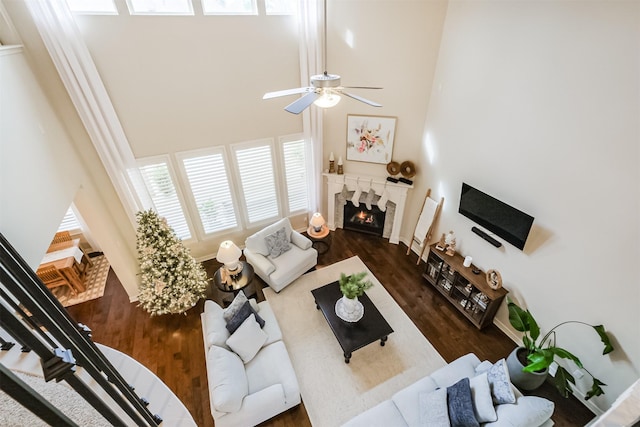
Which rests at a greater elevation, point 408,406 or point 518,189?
point 518,189

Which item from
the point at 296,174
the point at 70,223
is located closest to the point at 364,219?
the point at 296,174

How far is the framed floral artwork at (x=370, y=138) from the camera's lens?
17.7ft

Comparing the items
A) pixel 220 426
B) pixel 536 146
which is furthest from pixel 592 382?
pixel 220 426

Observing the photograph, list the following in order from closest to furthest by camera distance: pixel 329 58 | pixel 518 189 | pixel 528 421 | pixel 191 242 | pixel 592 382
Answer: pixel 528 421 < pixel 592 382 < pixel 518 189 < pixel 329 58 < pixel 191 242

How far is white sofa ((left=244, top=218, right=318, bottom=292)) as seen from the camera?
206 inches

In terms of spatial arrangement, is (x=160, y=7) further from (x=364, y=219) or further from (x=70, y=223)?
(x=364, y=219)

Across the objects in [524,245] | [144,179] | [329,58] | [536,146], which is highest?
[329,58]

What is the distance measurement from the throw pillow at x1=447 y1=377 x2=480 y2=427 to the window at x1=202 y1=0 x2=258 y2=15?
557 centimetres

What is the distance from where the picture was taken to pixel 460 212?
475 cm

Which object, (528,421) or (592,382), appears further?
(592,382)

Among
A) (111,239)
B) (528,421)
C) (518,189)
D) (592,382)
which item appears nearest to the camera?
(528,421)

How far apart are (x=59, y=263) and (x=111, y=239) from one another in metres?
1.34

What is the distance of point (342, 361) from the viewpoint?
428cm

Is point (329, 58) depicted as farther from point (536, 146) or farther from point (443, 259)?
point (443, 259)
